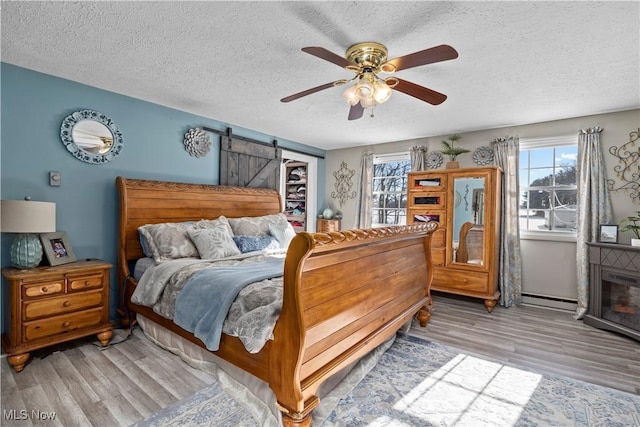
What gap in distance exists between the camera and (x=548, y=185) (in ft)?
13.5

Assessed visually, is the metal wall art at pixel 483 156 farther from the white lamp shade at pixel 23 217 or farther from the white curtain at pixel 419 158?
the white lamp shade at pixel 23 217

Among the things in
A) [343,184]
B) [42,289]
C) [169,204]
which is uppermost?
[343,184]

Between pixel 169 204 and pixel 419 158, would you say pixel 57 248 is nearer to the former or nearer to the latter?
pixel 169 204

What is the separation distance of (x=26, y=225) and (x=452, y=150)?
4.67 meters

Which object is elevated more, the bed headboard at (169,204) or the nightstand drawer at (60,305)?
the bed headboard at (169,204)

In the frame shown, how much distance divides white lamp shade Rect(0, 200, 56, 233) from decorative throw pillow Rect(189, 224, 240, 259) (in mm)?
1128

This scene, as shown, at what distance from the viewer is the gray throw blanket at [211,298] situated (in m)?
1.97

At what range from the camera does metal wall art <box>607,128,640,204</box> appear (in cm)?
346

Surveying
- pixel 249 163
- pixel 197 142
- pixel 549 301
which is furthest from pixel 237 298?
pixel 549 301

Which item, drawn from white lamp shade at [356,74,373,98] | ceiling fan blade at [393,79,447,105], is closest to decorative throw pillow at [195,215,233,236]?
white lamp shade at [356,74,373,98]

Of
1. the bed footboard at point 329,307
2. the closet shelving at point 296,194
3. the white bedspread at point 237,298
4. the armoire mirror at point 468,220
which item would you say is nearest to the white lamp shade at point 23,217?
the white bedspread at point 237,298

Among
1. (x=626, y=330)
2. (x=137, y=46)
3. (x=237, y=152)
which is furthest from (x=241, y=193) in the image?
(x=626, y=330)

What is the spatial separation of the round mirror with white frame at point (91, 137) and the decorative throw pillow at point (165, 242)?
0.83 m

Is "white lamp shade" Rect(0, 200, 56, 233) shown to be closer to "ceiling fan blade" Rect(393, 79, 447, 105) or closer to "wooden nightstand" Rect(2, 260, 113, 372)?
"wooden nightstand" Rect(2, 260, 113, 372)
